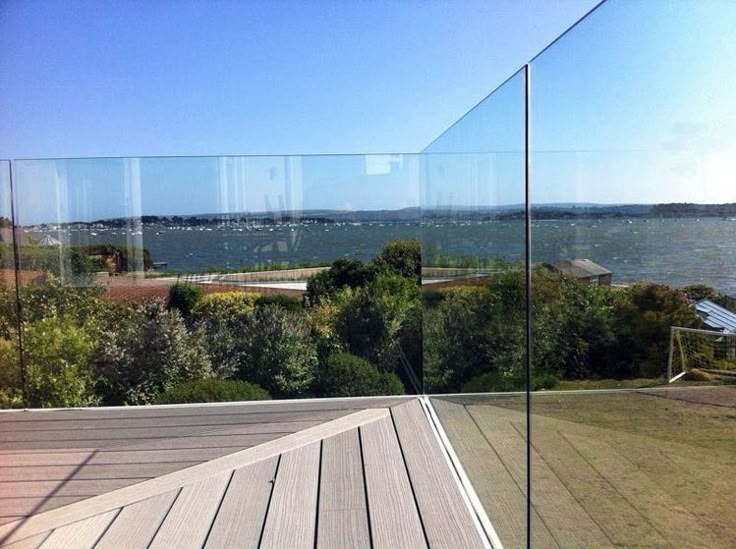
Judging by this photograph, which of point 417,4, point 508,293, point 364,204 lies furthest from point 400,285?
point 508,293

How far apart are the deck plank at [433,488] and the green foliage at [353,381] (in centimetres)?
42

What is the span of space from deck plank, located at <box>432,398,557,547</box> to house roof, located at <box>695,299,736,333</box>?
0.81 metres

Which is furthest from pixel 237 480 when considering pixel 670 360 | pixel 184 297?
pixel 670 360

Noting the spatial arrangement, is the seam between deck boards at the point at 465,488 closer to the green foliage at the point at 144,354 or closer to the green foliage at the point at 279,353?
the green foliage at the point at 279,353

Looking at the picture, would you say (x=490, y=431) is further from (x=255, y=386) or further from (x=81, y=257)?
(x=81, y=257)

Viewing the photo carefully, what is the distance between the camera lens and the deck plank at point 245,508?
2.19 metres

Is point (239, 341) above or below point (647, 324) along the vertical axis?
below

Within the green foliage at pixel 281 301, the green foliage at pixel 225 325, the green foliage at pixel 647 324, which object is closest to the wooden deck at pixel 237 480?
the green foliage at pixel 225 325

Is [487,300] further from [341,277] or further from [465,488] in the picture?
[341,277]

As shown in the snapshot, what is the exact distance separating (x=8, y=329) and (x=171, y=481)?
1694 mm

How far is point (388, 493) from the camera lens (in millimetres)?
2537

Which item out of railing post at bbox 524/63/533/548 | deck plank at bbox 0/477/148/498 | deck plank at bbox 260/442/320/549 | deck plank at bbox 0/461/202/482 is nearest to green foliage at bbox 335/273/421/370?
deck plank at bbox 260/442/320/549

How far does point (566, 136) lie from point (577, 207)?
0.53 ft

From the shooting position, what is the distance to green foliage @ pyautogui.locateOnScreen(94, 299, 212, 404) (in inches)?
151
